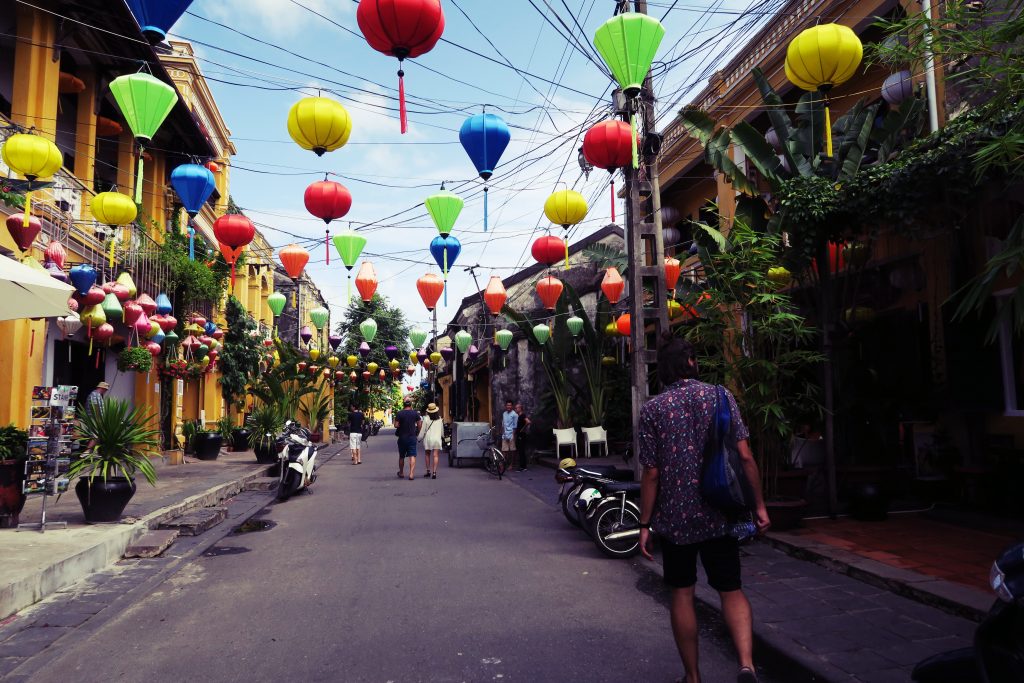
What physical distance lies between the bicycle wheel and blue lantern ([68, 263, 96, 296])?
339 inches

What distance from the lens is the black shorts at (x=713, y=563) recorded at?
136 inches

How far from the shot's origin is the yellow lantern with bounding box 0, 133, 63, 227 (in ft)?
27.3

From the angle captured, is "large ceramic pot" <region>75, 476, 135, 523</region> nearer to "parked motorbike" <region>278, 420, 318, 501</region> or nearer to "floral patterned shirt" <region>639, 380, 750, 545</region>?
"parked motorbike" <region>278, 420, 318, 501</region>

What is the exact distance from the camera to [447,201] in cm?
883

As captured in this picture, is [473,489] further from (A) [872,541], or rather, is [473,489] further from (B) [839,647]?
(B) [839,647]

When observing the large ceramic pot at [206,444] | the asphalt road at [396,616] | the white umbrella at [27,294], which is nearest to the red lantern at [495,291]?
the asphalt road at [396,616]

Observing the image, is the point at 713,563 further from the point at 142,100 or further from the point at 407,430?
the point at 407,430

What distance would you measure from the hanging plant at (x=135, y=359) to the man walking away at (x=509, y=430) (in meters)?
8.44

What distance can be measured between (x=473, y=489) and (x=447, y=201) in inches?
272

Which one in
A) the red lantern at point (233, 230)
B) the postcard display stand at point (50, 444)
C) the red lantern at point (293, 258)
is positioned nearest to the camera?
the postcard display stand at point (50, 444)

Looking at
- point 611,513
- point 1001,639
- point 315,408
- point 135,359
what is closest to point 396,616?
point 611,513

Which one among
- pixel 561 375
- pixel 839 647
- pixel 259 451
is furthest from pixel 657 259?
pixel 259 451

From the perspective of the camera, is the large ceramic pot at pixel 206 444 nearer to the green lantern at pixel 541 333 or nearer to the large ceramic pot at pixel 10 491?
the green lantern at pixel 541 333

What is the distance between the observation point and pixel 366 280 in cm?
1341
